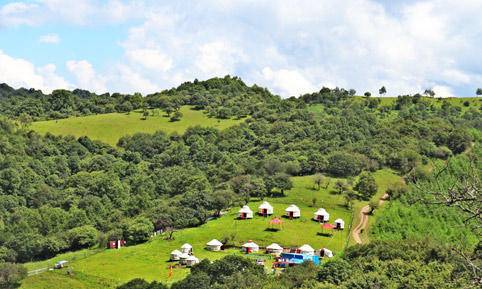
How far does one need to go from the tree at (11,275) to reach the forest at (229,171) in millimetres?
16121

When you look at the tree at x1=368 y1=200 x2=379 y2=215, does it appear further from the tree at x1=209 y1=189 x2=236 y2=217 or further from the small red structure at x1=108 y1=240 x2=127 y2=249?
the small red structure at x1=108 y1=240 x2=127 y2=249

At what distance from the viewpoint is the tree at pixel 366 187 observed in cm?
10112

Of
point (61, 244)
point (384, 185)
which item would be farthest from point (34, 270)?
point (384, 185)

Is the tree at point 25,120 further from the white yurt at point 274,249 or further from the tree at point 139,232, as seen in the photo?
the white yurt at point 274,249

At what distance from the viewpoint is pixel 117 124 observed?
17888cm

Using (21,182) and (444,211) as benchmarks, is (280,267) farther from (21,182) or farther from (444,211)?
(21,182)

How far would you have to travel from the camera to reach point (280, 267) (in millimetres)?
75562

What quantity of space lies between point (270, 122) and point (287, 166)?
2477 inches

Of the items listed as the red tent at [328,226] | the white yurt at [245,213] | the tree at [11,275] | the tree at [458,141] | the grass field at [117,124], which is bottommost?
the tree at [11,275]

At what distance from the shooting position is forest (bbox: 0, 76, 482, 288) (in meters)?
67.2

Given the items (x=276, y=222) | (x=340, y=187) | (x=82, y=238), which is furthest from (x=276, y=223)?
(x=82, y=238)

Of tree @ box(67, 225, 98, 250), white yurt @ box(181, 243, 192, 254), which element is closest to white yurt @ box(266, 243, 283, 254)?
white yurt @ box(181, 243, 192, 254)

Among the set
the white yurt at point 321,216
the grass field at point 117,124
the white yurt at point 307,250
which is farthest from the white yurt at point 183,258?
the grass field at point 117,124

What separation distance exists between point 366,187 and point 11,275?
58.4 metres
